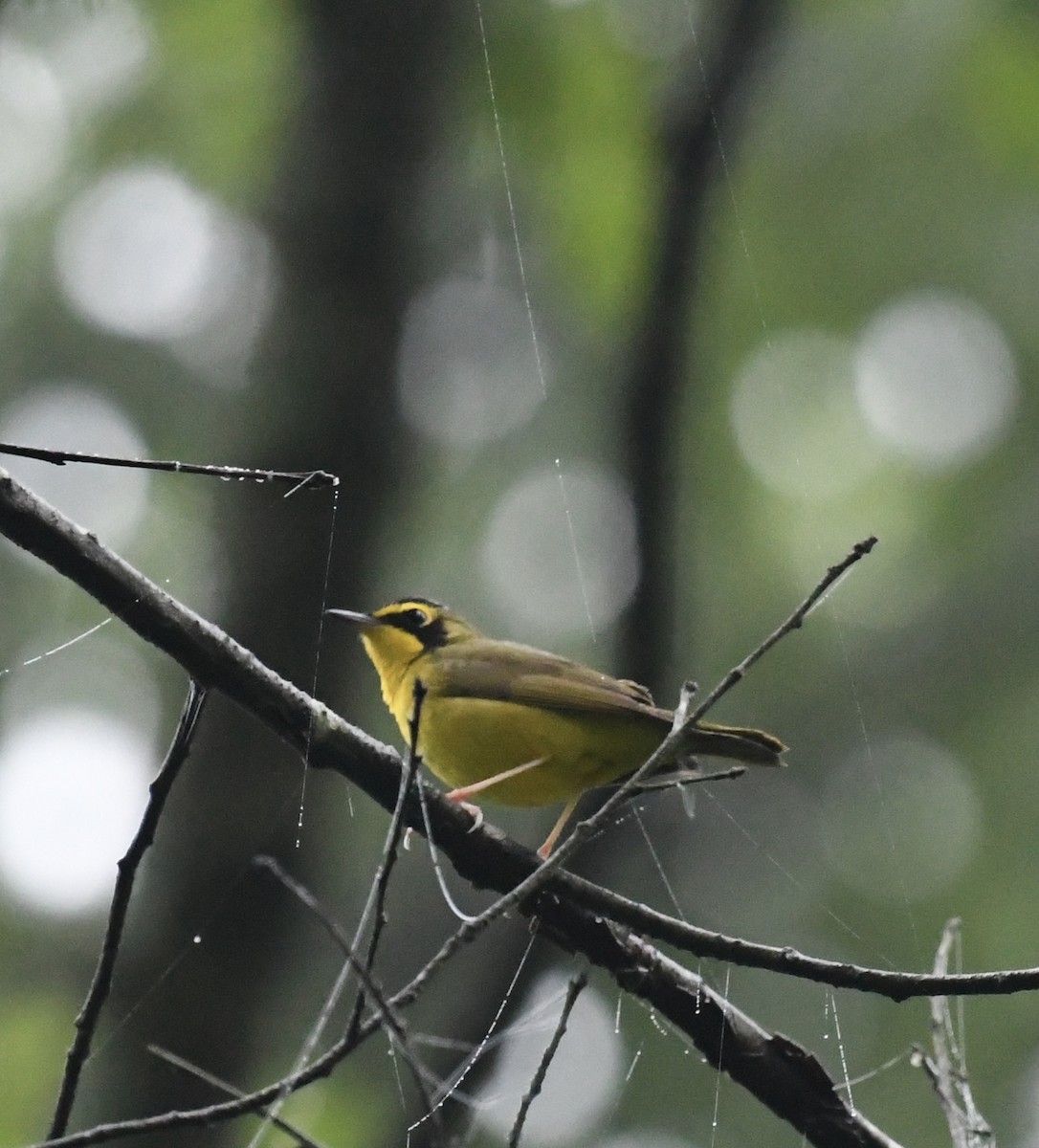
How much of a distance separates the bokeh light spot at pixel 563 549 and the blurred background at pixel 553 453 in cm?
2

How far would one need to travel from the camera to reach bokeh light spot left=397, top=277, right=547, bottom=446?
521 cm

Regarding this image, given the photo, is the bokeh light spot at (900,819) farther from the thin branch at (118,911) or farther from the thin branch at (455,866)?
the thin branch at (118,911)

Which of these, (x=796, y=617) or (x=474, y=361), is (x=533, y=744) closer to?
(x=796, y=617)

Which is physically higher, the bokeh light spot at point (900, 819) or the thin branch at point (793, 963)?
the bokeh light spot at point (900, 819)

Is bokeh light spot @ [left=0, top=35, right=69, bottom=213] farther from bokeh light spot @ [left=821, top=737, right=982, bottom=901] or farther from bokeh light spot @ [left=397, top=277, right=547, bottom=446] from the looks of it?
bokeh light spot @ [left=821, top=737, right=982, bottom=901]

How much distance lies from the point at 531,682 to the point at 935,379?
3.62 m

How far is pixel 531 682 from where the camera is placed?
11.3 feet

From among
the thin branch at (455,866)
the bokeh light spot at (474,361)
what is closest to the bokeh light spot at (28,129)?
the bokeh light spot at (474,361)

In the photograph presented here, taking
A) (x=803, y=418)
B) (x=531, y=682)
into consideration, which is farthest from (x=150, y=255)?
(x=531, y=682)

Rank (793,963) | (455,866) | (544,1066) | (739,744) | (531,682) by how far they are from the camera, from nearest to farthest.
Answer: (544,1066)
(793,963)
(455,866)
(739,744)
(531,682)

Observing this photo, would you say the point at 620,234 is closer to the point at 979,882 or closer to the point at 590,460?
the point at 590,460

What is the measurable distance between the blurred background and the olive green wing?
0.72 metres

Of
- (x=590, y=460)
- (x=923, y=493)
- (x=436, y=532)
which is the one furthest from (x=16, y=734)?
(x=923, y=493)

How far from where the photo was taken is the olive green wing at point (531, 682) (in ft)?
10.7
